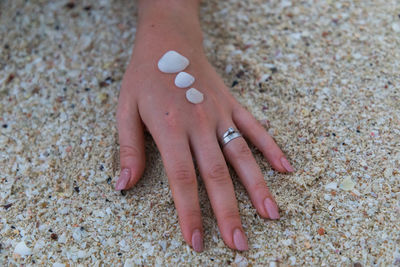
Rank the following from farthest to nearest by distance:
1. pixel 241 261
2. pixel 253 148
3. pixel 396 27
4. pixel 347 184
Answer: pixel 396 27 < pixel 253 148 < pixel 347 184 < pixel 241 261

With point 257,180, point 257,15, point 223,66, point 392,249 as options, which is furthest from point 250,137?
point 257,15

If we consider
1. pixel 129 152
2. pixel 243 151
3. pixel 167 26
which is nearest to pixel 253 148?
pixel 243 151

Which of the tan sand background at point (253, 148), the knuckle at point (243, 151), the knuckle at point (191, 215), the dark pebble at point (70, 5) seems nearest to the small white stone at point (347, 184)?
the tan sand background at point (253, 148)

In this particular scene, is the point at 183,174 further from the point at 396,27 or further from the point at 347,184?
the point at 396,27

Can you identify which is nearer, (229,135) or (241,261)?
(241,261)

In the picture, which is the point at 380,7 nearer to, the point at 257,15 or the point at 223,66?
the point at 257,15

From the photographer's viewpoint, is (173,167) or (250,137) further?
(250,137)
